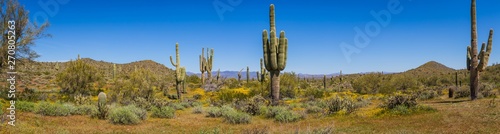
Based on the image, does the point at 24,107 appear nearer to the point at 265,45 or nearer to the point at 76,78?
the point at 265,45

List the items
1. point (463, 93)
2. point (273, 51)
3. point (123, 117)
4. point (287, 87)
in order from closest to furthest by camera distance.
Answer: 1. point (123, 117)
2. point (273, 51)
3. point (463, 93)
4. point (287, 87)

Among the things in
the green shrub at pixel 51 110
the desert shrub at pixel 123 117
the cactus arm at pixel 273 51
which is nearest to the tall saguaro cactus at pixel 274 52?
the cactus arm at pixel 273 51

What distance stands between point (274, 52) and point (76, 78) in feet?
70.1

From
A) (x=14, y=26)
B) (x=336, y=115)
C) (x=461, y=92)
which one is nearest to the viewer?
(x=336, y=115)

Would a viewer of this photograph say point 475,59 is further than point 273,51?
Yes

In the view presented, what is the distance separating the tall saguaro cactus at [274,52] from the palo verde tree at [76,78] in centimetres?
2015

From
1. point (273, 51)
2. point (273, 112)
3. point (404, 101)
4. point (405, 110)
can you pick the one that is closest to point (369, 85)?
point (273, 51)

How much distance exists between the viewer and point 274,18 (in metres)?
21.8

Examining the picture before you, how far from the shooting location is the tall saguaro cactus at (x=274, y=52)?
70.3ft

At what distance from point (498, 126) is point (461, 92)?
19.8m

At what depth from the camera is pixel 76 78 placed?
108 feet

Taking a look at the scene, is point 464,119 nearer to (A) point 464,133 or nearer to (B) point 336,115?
(A) point 464,133

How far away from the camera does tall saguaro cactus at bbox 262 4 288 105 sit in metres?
21.4

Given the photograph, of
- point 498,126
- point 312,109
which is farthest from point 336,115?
point 498,126
